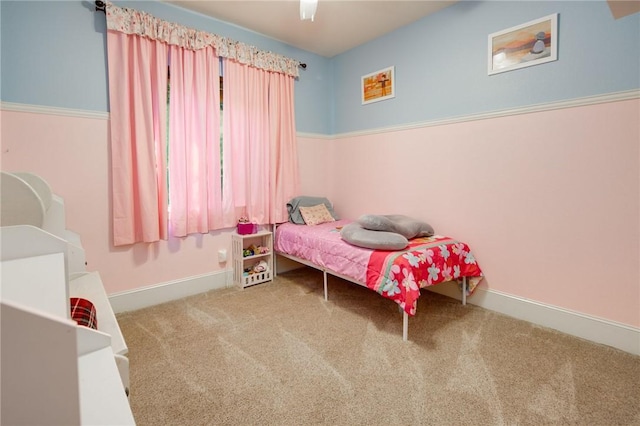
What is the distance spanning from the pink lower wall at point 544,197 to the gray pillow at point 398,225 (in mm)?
243

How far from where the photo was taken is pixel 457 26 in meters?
2.54

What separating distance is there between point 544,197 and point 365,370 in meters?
1.73

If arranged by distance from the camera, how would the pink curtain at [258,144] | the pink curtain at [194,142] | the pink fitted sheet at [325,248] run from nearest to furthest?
the pink fitted sheet at [325,248], the pink curtain at [194,142], the pink curtain at [258,144]

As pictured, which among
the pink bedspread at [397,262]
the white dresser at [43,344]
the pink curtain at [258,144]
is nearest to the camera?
the white dresser at [43,344]

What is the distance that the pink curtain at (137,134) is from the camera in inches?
90.1

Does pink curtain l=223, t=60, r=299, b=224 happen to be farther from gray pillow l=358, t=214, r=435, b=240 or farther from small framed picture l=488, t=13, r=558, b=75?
small framed picture l=488, t=13, r=558, b=75

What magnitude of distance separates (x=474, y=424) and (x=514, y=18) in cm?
262

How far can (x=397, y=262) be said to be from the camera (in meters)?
2.03

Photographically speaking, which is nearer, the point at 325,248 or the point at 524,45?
the point at 524,45

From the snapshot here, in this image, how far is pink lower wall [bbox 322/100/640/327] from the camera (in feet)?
6.20

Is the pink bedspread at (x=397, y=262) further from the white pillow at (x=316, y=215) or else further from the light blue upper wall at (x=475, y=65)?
the light blue upper wall at (x=475, y=65)

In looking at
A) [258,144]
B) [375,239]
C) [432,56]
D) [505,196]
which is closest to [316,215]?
[258,144]

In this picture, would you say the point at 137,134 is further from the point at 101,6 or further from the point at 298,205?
the point at 298,205

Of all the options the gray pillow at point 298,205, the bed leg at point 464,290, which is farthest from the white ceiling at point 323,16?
the bed leg at point 464,290
